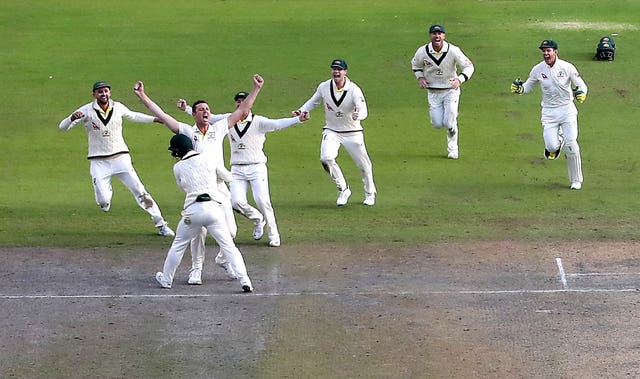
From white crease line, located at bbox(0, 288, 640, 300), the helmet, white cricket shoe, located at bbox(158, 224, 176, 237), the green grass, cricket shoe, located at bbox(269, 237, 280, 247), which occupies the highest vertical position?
the helmet

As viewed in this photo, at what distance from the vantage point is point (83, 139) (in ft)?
78.0

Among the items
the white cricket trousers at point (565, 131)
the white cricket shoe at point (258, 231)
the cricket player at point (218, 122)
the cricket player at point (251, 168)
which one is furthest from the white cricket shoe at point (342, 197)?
the cricket player at point (218, 122)

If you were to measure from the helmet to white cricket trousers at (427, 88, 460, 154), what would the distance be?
26.2ft

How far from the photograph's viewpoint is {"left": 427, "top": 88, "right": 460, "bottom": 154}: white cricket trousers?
846 inches

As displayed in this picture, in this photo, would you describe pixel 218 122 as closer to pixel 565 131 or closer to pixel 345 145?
pixel 345 145

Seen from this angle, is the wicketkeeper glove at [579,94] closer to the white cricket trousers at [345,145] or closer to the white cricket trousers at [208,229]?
the white cricket trousers at [345,145]

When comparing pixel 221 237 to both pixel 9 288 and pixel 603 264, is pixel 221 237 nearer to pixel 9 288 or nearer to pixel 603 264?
pixel 9 288

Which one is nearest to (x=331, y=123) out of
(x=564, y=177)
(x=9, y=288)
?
(x=564, y=177)

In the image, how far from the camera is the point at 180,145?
1442 cm

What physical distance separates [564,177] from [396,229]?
4210 mm

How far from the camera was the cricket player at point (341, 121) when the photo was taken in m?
18.6

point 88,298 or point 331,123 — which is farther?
point 331,123

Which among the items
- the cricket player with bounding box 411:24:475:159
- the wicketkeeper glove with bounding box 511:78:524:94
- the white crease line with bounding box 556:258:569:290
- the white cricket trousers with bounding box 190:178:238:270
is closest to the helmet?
the white cricket trousers with bounding box 190:178:238:270

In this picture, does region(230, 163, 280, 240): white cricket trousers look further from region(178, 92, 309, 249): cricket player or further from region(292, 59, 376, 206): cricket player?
region(292, 59, 376, 206): cricket player
